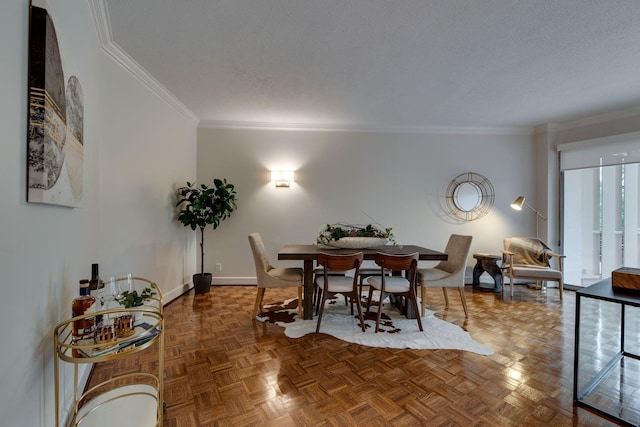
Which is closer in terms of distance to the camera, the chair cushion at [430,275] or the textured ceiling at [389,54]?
the textured ceiling at [389,54]

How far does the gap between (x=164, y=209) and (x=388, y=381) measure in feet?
10.3

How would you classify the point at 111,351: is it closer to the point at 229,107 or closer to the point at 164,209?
the point at 164,209

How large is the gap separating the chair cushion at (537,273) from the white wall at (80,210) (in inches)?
188

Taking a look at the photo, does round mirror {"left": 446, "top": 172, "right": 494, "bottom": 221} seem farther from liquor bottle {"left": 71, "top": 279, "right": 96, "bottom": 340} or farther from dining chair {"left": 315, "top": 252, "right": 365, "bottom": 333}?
liquor bottle {"left": 71, "top": 279, "right": 96, "bottom": 340}

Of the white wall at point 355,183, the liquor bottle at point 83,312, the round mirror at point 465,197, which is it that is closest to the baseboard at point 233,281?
the white wall at point 355,183

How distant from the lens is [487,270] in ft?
13.6

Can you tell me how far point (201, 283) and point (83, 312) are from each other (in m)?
2.72

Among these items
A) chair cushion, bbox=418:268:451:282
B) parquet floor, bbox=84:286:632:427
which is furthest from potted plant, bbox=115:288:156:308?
chair cushion, bbox=418:268:451:282

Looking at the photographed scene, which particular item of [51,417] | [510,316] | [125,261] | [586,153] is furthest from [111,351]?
[586,153]

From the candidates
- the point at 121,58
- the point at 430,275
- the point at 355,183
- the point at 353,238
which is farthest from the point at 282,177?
the point at 430,275

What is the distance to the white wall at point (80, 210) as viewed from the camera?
0.87 m

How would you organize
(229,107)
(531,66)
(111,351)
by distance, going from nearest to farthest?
(111,351) → (531,66) → (229,107)

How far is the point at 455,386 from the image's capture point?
1816 mm

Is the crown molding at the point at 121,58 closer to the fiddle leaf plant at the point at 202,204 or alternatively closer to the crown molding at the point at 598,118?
the fiddle leaf plant at the point at 202,204
